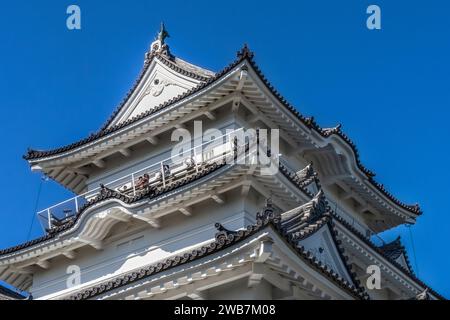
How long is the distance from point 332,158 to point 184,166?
566cm

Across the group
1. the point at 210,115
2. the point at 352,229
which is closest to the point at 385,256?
the point at 352,229

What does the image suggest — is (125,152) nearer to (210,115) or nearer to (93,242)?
(210,115)

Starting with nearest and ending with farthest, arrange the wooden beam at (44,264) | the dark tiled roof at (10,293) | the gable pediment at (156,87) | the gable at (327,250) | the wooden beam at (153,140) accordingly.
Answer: the gable at (327,250) < the dark tiled roof at (10,293) < the wooden beam at (44,264) < the wooden beam at (153,140) < the gable pediment at (156,87)

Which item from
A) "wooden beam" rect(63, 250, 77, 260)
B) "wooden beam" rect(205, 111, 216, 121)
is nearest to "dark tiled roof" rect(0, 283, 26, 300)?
"wooden beam" rect(63, 250, 77, 260)

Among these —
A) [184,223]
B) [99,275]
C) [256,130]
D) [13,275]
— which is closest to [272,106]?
[256,130]

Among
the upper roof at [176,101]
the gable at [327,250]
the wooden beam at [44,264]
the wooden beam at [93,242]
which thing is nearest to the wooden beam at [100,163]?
the upper roof at [176,101]

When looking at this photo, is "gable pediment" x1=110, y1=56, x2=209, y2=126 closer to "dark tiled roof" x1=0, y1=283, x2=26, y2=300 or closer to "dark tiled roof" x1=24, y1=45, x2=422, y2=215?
"dark tiled roof" x1=24, y1=45, x2=422, y2=215

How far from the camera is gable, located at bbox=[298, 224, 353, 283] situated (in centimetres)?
1745

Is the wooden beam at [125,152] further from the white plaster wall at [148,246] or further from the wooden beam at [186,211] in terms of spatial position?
the wooden beam at [186,211]

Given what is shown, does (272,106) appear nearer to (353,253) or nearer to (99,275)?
(353,253)

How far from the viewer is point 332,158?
977 inches

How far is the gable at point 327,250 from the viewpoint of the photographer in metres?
17.5

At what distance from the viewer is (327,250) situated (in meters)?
17.9

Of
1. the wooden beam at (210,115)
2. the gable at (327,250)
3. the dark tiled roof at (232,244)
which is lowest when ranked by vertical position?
the dark tiled roof at (232,244)
